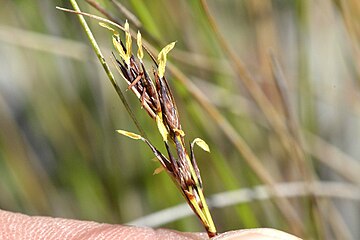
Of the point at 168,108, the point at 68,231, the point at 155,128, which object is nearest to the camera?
the point at 168,108

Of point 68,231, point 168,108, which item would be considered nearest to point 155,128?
point 68,231

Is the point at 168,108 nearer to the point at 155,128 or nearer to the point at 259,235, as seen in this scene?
the point at 259,235

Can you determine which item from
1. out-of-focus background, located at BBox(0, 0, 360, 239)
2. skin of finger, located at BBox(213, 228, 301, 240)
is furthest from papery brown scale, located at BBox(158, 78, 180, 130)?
out-of-focus background, located at BBox(0, 0, 360, 239)

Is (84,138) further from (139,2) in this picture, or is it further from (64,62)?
(139,2)

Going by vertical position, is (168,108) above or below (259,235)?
above

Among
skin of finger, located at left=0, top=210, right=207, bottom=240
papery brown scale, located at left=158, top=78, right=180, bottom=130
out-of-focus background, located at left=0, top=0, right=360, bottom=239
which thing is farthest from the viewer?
out-of-focus background, located at left=0, top=0, right=360, bottom=239

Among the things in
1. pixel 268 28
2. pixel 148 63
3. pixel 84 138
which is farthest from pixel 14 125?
pixel 268 28

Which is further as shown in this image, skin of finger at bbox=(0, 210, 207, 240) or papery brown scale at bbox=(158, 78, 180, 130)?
skin of finger at bbox=(0, 210, 207, 240)

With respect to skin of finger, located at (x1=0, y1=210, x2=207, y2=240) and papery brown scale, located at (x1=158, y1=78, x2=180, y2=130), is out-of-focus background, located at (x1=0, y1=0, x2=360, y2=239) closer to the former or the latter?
skin of finger, located at (x1=0, y1=210, x2=207, y2=240)
